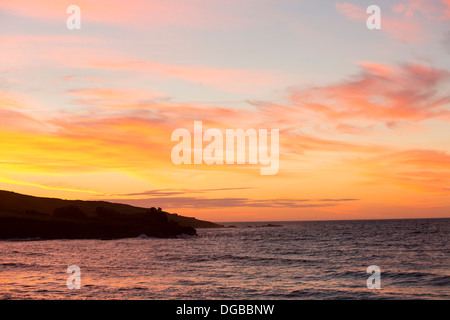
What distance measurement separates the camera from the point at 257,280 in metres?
38.4

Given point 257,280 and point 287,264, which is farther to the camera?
point 287,264

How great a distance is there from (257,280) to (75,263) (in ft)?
77.1

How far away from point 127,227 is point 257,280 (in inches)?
4388
